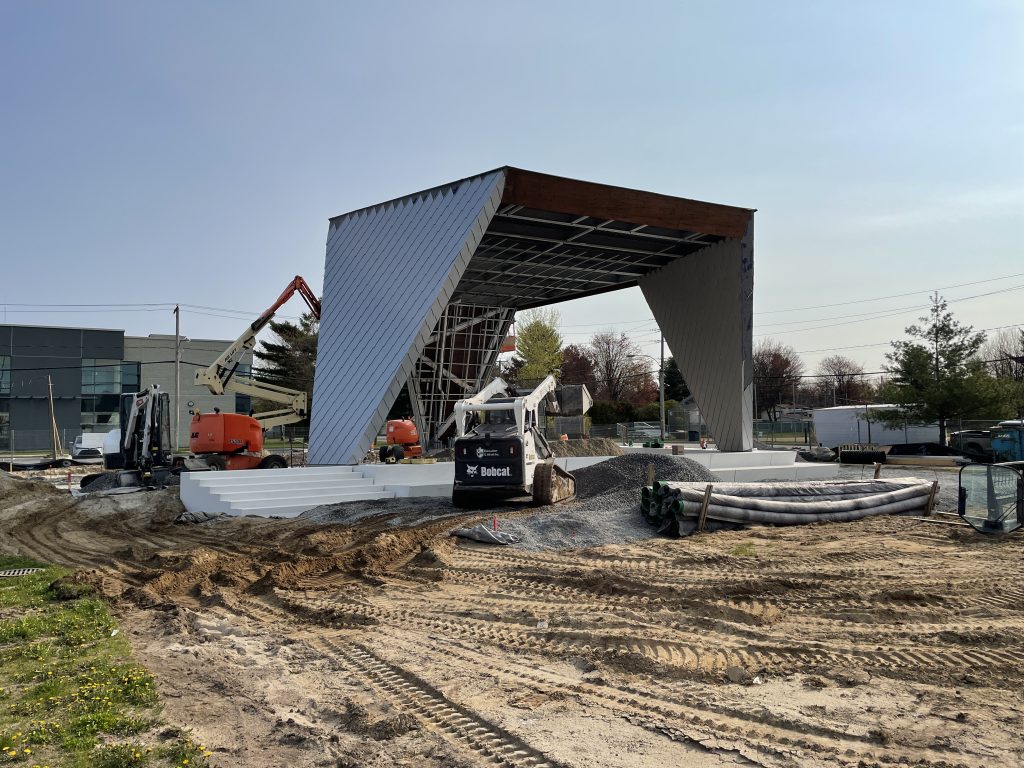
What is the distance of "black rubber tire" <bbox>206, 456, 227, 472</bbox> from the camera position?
70.9 feet

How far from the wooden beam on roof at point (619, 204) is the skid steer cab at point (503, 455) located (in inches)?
233

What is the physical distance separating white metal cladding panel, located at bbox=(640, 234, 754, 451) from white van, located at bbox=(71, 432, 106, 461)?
31828 mm

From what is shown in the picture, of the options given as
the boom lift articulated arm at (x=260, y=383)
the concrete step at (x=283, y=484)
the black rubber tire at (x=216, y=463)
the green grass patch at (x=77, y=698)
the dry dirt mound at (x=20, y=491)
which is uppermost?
the boom lift articulated arm at (x=260, y=383)

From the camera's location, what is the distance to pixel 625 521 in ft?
46.1

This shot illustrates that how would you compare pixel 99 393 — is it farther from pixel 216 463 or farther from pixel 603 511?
pixel 603 511

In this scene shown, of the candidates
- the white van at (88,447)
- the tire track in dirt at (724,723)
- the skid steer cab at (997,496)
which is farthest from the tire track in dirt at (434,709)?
the white van at (88,447)

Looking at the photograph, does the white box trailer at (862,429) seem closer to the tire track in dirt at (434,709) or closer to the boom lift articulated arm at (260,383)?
the boom lift articulated arm at (260,383)

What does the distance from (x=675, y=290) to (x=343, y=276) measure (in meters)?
12.6

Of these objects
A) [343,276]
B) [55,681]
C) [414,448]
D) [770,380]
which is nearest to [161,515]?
[343,276]

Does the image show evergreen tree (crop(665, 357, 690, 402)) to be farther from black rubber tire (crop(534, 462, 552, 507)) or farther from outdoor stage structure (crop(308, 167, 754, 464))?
black rubber tire (crop(534, 462, 552, 507))

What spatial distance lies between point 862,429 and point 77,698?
4117 centimetres

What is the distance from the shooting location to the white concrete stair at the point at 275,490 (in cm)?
1762

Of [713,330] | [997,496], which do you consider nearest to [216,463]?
[713,330]

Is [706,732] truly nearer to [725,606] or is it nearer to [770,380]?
[725,606]
